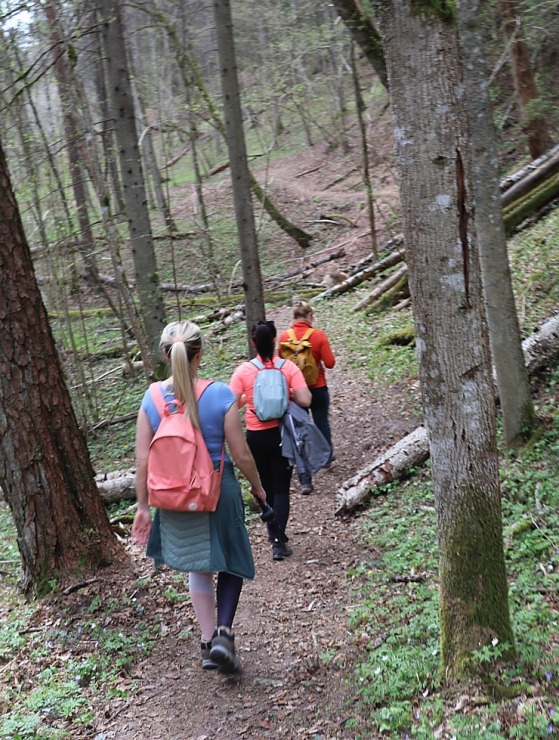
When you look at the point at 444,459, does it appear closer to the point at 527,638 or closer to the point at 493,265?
the point at 527,638

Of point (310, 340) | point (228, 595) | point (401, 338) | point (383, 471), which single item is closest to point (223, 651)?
point (228, 595)

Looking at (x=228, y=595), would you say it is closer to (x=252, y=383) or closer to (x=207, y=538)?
(x=207, y=538)

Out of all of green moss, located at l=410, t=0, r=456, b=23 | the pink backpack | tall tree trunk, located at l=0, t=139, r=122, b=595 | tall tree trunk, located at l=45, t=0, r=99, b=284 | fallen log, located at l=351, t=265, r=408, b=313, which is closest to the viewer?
green moss, located at l=410, t=0, r=456, b=23

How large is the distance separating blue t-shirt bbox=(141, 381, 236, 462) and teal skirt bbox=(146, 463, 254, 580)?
0.22 meters

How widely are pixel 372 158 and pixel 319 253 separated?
737cm

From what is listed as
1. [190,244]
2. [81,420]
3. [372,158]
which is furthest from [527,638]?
[372,158]

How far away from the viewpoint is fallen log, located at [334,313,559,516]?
23.7 feet

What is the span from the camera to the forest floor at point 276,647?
3.95 meters

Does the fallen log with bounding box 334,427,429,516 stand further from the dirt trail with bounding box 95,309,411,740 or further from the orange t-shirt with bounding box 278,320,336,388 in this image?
the orange t-shirt with bounding box 278,320,336,388

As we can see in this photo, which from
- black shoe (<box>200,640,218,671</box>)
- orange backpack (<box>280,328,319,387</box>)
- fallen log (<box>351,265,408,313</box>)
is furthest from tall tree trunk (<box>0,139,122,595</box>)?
fallen log (<box>351,265,408,313</box>)

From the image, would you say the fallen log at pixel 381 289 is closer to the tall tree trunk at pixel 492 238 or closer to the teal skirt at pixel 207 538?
the tall tree trunk at pixel 492 238

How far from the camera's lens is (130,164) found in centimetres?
1000

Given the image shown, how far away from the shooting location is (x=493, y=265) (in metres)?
6.49

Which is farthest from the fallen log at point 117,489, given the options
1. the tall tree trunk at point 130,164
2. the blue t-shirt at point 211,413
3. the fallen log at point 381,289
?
the fallen log at point 381,289
